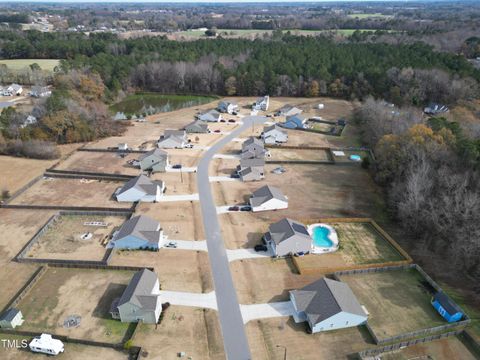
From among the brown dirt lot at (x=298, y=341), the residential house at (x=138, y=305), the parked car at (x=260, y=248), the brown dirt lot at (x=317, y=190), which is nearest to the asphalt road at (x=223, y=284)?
the brown dirt lot at (x=298, y=341)

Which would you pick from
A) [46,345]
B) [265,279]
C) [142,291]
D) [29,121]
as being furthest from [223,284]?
[29,121]

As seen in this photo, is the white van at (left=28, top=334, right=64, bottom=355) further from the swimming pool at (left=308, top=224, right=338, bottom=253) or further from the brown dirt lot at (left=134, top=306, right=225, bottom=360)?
the swimming pool at (left=308, top=224, right=338, bottom=253)

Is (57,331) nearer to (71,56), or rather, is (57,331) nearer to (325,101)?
(325,101)

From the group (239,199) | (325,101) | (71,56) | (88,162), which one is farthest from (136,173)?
(71,56)

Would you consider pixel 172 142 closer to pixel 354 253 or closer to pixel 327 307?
pixel 354 253

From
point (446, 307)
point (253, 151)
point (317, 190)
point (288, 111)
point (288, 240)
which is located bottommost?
point (317, 190)

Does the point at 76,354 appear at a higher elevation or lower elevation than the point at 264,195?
lower

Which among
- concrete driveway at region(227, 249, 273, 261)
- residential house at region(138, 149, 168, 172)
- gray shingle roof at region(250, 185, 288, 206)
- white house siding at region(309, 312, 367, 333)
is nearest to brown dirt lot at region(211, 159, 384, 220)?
gray shingle roof at region(250, 185, 288, 206)
